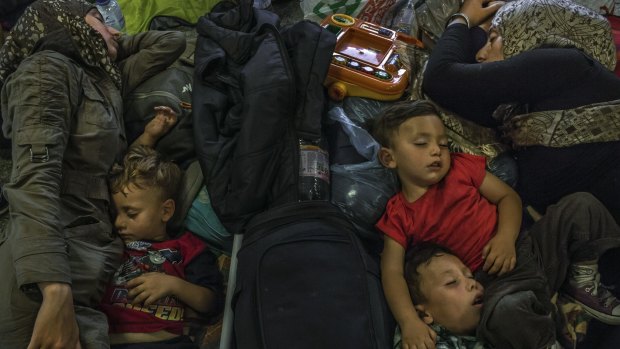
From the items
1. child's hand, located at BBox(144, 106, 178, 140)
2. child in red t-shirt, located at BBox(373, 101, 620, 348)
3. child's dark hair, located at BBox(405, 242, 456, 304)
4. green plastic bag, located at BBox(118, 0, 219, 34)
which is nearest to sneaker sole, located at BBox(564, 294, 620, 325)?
child in red t-shirt, located at BBox(373, 101, 620, 348)

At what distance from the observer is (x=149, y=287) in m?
1.25

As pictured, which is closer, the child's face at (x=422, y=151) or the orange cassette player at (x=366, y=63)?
the child's face at (x=422, y=151)

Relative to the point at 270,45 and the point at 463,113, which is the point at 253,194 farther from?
the point at 463,113

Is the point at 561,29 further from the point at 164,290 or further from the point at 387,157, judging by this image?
the point at 164,290

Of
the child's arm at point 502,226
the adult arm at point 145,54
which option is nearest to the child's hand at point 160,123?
the adult arm at point 145,54

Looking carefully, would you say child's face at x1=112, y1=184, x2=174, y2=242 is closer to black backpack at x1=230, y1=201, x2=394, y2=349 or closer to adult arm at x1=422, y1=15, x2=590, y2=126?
black backpack at x1=230, y1=201, x2=394, y2=349

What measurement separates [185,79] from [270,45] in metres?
0.34

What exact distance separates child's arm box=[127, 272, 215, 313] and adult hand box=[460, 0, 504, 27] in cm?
108

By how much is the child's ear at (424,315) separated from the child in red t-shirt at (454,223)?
0.12 ft

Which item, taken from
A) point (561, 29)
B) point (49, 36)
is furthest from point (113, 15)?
point (561, 29)

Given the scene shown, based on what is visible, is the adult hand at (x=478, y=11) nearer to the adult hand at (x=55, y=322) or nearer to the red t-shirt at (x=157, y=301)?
the red t-shirt at (x=157, y=301)

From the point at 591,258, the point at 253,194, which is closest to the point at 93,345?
the point at 253,194

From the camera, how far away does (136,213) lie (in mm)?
1375

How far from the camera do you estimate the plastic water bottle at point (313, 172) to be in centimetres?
135
